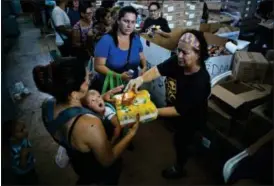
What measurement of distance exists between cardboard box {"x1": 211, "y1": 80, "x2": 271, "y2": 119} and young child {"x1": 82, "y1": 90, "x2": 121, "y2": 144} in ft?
3.90

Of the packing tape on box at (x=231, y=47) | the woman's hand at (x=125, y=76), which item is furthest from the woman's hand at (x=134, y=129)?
the packing tape on box at (x=231, y=47)

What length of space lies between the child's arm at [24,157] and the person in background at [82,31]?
1.97 metres

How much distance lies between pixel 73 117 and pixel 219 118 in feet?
5.33

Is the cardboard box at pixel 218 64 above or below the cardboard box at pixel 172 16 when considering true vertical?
below

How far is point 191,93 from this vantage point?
5.91 ft

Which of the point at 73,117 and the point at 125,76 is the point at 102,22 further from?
the point at 73,117

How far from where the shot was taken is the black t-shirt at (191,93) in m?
1.80

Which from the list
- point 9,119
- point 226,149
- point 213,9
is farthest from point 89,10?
point 213,9

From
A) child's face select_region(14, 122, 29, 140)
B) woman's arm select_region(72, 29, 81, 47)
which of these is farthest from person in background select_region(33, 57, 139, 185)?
woman's arm select_region(72, 29, 81, 47)

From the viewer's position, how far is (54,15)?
13.0ft

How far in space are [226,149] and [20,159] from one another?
6.35ft

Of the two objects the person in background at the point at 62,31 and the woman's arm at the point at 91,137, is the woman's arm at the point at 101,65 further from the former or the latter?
the person in background at the point at 62,31

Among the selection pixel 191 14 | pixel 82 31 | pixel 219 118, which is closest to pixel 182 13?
pixel 191 14

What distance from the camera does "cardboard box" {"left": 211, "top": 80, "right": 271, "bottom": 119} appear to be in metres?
2.29
